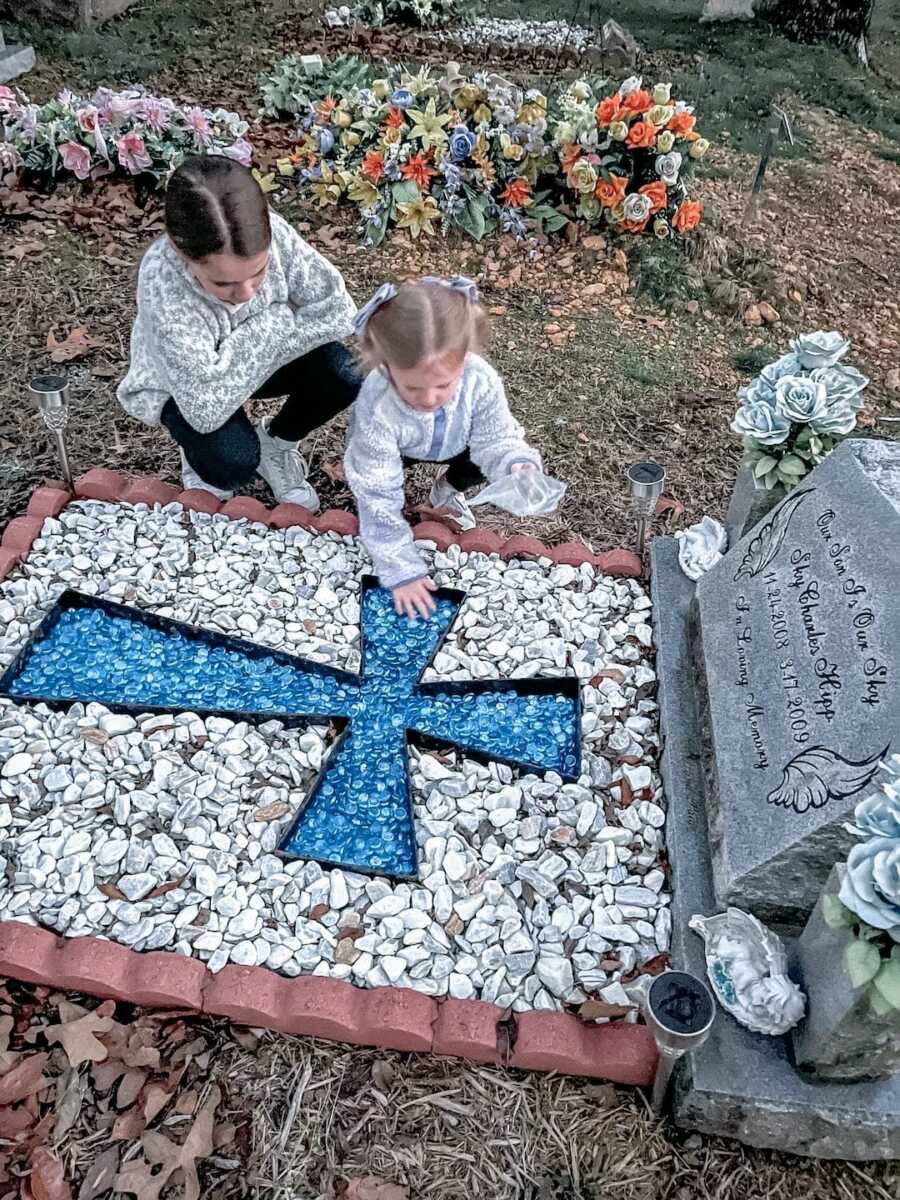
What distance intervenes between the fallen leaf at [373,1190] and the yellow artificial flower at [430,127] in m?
4.55

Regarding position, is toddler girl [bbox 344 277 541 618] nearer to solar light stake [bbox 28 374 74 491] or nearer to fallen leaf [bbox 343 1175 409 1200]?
solar light stake [bbox 28 374 74 491]

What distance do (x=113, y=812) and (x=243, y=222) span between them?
1519 millimetres

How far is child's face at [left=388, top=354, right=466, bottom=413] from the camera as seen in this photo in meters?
2.40

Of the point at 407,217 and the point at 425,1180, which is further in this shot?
the point at 407,217

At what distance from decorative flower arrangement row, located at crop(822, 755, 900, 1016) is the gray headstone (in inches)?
8.9

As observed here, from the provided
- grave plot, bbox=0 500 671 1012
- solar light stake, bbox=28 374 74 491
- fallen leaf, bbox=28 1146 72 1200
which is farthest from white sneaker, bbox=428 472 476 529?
fallen leaf, bbox=28 1146 72 1200

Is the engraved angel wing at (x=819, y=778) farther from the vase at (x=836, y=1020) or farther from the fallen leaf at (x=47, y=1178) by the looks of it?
the fallen leaf at (x=47, y=1178)

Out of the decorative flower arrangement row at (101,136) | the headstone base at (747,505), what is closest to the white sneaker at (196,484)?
the headstone base at (747,505)

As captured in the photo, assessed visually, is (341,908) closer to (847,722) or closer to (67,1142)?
(67,1142)

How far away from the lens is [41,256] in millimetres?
4652

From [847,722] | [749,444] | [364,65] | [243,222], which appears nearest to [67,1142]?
[847,722]

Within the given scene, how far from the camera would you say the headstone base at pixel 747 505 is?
272cm

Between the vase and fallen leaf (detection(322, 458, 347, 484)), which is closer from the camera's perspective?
the vase

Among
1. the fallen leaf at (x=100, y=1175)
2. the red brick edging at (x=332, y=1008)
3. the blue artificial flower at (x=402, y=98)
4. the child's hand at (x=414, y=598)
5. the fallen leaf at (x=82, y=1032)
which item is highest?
the blue artificial flower at (x=402, y=98)
